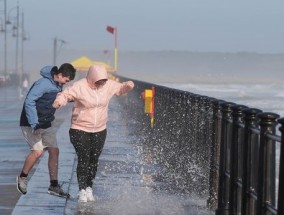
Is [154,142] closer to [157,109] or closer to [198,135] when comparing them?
[157,109]

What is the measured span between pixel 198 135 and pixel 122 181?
50.5 inches

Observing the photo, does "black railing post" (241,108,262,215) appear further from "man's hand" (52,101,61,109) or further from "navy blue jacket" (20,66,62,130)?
"navy blue jacket" (20,66,62,130)

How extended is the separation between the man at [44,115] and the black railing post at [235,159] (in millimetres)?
2437

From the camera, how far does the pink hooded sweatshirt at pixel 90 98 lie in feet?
31.7

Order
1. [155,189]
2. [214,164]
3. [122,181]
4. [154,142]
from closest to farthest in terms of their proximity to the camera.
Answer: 1. [214,164]
2. [155,189]
3. [122,181]
4. [154,142]

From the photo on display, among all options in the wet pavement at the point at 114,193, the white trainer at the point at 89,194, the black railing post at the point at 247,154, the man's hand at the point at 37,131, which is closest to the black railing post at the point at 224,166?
the wet pavement at the point at 114,193

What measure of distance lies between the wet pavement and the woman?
35 cm

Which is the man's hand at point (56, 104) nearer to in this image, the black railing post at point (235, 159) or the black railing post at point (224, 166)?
the black railing post at point (224, 166)

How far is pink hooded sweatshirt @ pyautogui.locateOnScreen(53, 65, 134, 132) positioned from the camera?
9648 mm

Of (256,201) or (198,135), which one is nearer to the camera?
(256,201)

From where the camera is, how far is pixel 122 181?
11.9m

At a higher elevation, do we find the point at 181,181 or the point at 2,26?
the point at 2,26

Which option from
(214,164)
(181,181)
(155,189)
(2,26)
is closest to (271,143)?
(214,164)

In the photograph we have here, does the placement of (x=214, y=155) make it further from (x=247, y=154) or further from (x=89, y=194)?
(x=247, y=154)
